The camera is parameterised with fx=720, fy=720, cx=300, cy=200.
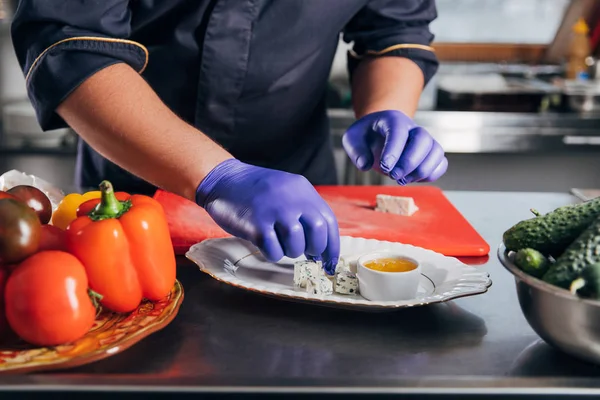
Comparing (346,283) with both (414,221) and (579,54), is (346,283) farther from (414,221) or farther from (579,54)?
(579,54)

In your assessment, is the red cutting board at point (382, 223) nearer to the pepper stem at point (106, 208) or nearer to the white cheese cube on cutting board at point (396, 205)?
the white cheese cube on cutting board at point (396, 205)

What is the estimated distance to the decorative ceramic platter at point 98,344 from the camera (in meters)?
0.77

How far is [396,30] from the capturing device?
183cm

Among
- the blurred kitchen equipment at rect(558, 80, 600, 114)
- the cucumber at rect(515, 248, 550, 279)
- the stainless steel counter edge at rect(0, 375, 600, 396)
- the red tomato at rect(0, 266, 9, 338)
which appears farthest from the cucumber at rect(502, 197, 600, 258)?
the blurred kitchen equipment at rect(558, 80, 600, 114)

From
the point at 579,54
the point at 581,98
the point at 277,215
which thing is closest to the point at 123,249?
the point at 277,215

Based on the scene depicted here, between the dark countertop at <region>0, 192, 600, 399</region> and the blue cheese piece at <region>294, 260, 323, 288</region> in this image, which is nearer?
the dark countertop at <region>0, 192, 600, 399</region>

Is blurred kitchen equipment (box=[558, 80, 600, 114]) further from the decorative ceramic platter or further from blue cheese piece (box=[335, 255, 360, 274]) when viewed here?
the decorative ceramic platter

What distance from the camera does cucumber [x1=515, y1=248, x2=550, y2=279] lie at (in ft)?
2.65

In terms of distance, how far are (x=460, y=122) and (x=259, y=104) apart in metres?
1.27

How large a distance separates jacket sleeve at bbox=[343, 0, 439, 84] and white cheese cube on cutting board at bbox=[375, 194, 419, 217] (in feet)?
1.60

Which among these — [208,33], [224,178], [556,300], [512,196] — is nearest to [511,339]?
[556,300]

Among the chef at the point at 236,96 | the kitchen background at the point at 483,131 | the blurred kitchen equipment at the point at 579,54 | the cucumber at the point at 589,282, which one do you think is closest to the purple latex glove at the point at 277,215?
the chef at the point at 236,96

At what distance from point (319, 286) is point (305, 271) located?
37mm

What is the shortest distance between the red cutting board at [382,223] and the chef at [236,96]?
11 centimetres
